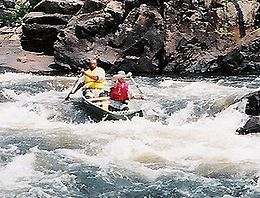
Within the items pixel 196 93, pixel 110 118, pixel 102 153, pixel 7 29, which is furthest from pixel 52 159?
pixel 7 29

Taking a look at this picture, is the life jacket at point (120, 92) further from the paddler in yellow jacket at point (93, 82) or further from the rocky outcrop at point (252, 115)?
the rocky outcrop at point (252, 115)

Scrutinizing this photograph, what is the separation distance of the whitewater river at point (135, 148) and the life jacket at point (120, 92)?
25.1 inches

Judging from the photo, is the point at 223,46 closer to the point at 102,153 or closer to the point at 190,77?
the point at 190,77

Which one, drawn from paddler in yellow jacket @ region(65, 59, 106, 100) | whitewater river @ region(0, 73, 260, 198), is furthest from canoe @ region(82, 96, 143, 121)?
paddler in yellow jacket @ region(65, 59, 106, 100)

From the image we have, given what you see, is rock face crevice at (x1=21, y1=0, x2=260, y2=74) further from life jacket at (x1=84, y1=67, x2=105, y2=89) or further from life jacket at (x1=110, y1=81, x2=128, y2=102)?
life jacket at (x1=110, y1=81, x2=128, y2=102)

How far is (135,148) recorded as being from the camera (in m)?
9.68

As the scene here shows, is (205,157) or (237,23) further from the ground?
(237,23)

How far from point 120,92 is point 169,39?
6.80m

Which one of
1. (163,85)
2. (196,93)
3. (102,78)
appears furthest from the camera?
(163,85)

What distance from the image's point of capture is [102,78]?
12844mm

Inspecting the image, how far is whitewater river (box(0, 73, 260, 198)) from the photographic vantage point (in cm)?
793

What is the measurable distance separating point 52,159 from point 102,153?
904mm

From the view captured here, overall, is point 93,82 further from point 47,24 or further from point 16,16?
point 16,16

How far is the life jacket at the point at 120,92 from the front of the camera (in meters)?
11.8
